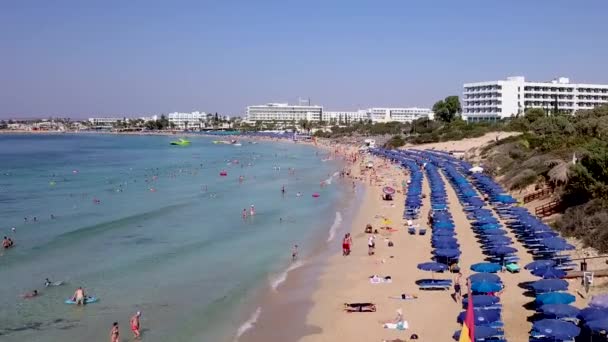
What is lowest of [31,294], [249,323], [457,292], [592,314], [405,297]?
[249,323]

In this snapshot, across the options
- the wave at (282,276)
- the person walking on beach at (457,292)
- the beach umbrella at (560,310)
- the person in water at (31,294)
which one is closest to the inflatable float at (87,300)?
the person in water at (31,294)

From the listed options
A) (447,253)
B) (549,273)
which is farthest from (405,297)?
(549,273)

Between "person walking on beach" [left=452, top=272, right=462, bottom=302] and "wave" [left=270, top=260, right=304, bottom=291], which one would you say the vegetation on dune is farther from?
"wave" [left=270, top=260, right=304, bottom=291]

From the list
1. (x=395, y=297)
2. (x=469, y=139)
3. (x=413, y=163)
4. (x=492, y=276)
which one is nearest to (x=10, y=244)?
(x=395, y=297)

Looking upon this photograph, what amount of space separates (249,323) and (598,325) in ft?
29.1

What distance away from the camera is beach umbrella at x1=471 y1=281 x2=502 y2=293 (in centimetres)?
1582

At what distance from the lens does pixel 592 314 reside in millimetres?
12703

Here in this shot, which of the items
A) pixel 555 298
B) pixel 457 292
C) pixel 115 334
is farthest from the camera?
pixel 457 292

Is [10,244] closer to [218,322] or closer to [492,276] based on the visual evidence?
[218,322]

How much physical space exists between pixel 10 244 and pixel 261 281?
1327 cm

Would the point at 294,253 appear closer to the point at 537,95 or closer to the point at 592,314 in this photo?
the point at 592,314

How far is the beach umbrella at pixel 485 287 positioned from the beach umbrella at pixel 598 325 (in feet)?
11.4

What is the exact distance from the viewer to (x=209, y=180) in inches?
2235

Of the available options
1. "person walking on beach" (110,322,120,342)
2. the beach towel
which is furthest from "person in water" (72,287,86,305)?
the beach towel
